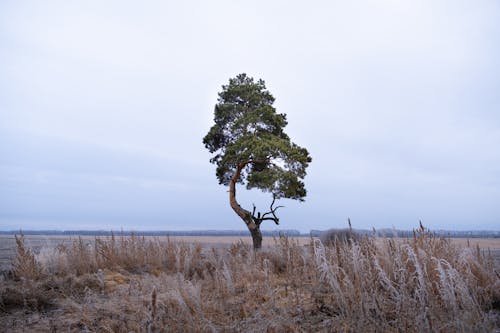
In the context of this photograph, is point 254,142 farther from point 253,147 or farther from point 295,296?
point 295,296

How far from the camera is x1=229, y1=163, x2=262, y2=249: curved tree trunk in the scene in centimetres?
1528

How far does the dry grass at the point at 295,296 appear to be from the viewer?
12.6 feet

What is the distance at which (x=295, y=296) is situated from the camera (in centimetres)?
521

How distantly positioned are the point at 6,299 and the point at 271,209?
1111 cm

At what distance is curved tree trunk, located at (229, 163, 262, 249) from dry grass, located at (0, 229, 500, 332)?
20.6 feet

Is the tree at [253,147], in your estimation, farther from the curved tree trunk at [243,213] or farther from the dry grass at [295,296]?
the dry grass at [295,296]

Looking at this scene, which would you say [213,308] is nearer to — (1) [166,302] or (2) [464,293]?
(1) [166,302]

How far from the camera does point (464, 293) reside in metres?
3.82

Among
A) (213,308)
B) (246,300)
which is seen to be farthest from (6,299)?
Result: (246,300)

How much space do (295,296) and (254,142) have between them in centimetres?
1006

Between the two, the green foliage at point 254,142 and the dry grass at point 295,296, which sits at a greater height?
the green foliage at point 254,142

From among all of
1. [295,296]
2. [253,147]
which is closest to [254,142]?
[253,147]

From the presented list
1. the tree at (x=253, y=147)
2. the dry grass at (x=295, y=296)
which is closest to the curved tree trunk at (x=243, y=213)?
the tree at (x=253, y=147)

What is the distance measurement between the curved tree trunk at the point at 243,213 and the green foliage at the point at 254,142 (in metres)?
0.48
